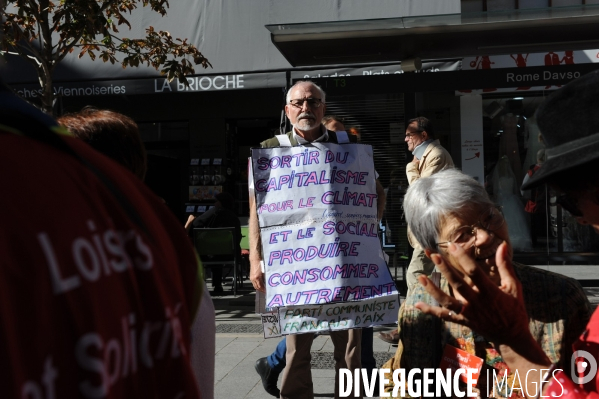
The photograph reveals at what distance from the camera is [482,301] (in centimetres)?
161

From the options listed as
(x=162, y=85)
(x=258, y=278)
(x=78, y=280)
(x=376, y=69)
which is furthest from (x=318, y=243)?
(x=162, y=85)

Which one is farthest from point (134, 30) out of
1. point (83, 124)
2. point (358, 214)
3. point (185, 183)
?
point (83, 124)

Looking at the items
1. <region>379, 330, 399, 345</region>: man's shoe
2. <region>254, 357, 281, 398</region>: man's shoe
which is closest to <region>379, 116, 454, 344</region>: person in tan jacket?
<region>379, 330, 399, 345</region>: man's shoe

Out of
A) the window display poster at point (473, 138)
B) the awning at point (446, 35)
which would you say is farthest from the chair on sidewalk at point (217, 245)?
the window display poster at point (473, 138)

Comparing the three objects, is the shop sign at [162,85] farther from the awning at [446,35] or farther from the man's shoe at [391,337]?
the man's shoe at [391,337]

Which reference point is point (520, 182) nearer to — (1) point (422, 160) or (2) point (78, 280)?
(1) point (422, 160)

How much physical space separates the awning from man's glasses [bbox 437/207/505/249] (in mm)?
5106

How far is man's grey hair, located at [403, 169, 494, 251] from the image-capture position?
246 centimetres

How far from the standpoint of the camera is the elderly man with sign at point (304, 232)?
3.94 m

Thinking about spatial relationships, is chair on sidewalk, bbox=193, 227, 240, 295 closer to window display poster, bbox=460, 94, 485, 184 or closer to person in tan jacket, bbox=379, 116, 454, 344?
person in tan jacket, bbox=379, 116, 454, 344

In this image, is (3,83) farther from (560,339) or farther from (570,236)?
(570,236)

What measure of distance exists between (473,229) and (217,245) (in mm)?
7735

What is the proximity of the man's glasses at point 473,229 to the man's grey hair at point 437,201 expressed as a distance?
4 centimetres

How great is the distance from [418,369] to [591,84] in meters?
1.17
